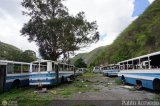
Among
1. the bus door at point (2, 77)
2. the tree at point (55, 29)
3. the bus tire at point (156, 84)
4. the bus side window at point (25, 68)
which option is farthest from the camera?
the tree at point (55, 29)

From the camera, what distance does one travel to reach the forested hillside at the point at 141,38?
61.2 meters

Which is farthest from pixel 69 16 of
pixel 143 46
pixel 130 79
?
pixel 143 46

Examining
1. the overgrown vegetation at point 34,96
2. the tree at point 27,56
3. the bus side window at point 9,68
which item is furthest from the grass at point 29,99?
the tree at point 27,56

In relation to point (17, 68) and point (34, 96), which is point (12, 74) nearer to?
point (17, 68)

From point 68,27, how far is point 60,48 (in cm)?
415

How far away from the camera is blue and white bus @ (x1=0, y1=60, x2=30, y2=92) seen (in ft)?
69.6

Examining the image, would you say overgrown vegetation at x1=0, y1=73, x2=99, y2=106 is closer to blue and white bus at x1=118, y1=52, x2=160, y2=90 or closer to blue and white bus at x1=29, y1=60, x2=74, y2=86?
blue and white bus at x1=29, y1=60, x2=74, y2=86

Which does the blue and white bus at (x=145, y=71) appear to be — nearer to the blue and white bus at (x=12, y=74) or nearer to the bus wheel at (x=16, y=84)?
the blue and white bus at (x=12, y=74)

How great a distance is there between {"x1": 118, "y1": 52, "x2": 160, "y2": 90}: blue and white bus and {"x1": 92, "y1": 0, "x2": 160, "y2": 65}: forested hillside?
109ft

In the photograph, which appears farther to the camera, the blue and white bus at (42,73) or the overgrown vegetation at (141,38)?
the overgrown vegetation at (141,38)

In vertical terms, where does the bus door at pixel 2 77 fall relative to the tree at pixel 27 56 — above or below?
below

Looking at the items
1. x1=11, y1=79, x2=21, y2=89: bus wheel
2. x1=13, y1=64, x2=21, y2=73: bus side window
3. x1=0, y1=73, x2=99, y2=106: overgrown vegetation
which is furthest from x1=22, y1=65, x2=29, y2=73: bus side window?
x1=0, y1=73, x2=99, y2=106: overgrown vegetation

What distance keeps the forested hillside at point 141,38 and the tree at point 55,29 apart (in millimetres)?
20208

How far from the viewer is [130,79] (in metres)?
25.2
